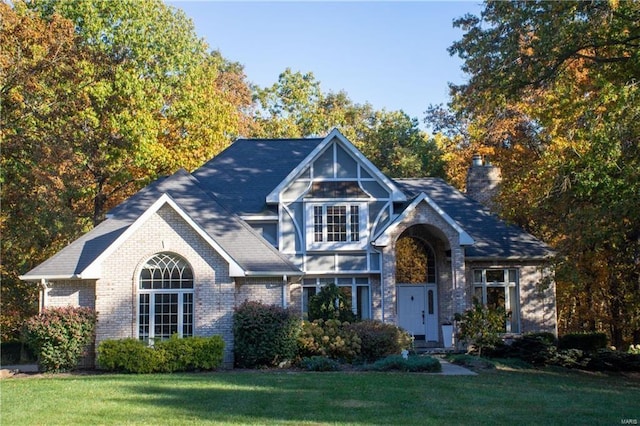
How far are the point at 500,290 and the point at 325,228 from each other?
727 cm

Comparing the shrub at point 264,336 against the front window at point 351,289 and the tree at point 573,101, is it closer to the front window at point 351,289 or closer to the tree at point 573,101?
the front window at point 351,289

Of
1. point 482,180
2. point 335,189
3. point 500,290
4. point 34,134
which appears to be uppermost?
point 34,134

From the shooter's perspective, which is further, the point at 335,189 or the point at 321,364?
the point at 335,189

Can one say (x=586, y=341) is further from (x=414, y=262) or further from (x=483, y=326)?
(x=414, y=262)

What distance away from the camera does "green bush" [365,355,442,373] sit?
2052cm

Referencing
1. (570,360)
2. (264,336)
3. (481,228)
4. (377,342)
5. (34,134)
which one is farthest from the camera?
(481,228)

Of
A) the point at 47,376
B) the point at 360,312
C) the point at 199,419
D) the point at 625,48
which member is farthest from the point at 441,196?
the point at 199,419

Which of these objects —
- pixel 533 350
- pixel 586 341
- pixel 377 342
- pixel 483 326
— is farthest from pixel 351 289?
pixel 586 341

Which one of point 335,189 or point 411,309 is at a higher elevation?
point 335,189

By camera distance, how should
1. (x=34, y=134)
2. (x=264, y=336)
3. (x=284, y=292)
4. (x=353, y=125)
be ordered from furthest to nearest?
(x=353, y=125) < (x=34, y=134) < (x=284, y=292) < (x=264, y=336)

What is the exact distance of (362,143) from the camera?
5241cm

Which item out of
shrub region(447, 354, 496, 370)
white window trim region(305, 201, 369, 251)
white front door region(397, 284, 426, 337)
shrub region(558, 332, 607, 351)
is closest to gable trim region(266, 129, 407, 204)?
white window trim region(305, 201, 369, 251)

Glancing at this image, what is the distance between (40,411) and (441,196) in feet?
71.9

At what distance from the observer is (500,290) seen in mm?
30094
